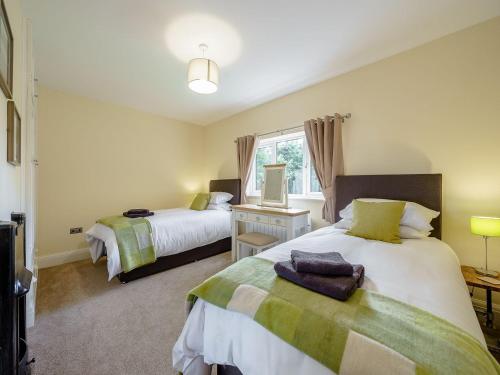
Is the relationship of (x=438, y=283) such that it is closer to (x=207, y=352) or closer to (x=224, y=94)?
(x=207, y=352)

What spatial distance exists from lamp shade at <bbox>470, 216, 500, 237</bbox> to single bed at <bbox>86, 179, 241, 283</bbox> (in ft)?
9.07

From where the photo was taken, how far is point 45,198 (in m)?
2.87

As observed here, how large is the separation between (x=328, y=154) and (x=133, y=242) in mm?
2549

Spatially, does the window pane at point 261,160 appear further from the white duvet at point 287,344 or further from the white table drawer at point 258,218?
the white duvet at point 287,344

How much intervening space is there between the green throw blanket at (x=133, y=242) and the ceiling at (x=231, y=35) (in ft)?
6.14

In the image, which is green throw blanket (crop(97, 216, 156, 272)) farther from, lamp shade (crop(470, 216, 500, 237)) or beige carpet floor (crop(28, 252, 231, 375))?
lamp shade (crop(470, 216, 500, 237))

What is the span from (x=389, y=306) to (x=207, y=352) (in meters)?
0.82

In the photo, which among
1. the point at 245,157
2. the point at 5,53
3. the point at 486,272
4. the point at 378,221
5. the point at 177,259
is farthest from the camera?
the point at 245,157

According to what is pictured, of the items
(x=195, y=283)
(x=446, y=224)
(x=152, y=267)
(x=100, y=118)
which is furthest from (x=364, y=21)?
(x=100, y=118)

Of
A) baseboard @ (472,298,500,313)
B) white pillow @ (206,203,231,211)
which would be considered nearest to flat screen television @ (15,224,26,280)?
white pillow @ (206,203,231,211)

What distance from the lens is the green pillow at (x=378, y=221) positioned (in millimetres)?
1633

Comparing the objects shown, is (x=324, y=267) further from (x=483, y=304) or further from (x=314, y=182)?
(x=314, y=182)

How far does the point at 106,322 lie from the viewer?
1.71 m

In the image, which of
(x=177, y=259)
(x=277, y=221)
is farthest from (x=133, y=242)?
(x=277, y=221)
